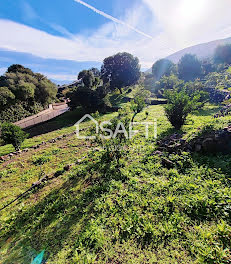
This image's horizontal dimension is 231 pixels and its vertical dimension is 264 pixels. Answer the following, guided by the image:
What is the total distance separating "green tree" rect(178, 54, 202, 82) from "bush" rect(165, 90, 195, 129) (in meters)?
23.7

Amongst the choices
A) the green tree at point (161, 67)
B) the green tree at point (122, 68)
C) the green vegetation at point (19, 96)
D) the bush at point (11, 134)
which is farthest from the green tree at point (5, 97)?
the green tree at point (161, 67)

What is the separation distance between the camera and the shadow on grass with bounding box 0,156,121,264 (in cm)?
212

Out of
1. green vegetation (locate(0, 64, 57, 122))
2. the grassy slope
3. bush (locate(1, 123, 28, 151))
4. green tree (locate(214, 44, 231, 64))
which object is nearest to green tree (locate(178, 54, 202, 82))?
green tree (locate(214, 44, 231, 64))

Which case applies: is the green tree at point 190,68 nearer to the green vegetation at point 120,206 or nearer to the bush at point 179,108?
the bush at point 179,108

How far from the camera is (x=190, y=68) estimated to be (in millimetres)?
25281

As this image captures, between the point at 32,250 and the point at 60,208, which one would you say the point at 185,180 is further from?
the point at 32,250

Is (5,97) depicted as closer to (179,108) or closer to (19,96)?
(19,96)

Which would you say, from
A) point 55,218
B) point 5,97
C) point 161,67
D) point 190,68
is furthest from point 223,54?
point 5,97

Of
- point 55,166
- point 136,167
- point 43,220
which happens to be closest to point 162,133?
point 136,167

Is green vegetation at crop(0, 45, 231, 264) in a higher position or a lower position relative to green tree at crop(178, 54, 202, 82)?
lower

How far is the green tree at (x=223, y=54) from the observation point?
93.1 ft

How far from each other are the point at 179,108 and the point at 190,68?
1023 inches

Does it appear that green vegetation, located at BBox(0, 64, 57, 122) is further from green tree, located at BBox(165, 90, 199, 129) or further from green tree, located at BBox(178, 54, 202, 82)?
green tree, located at BBox(178, 54, 202, 82)

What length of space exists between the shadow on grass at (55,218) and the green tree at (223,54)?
134 ft
